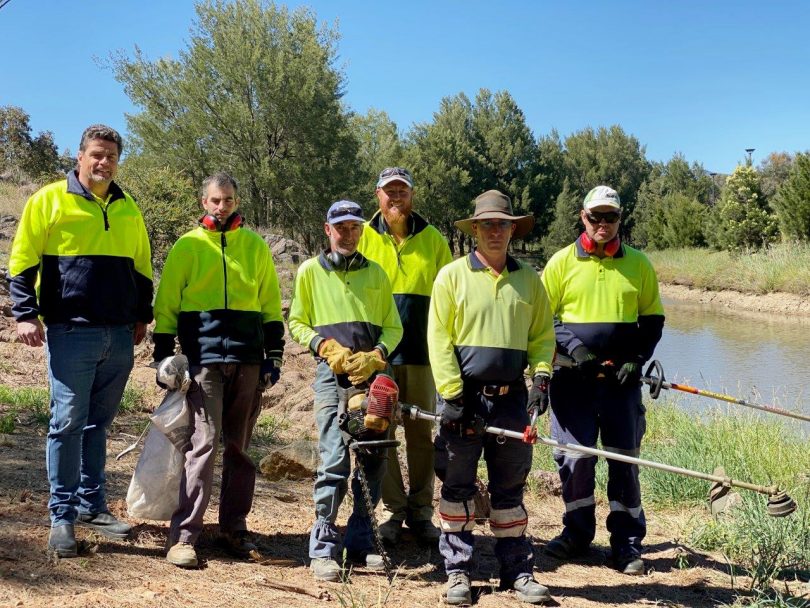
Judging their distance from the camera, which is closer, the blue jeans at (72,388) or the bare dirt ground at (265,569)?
the bare dirt ground at (265,569)

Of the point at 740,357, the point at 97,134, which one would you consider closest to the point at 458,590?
the point at 97,134

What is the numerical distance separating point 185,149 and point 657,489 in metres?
25.8

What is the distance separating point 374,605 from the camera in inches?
151

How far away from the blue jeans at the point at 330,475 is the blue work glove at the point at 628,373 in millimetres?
1514

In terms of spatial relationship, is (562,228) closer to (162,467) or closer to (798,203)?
(798,203)

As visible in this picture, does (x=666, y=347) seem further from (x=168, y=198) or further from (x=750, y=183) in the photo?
(x=750, y=183)

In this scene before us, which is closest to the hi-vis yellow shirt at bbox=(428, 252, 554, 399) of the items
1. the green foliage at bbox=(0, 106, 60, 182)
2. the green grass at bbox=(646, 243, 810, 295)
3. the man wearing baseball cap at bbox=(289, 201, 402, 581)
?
the man wearing baseball cap at bbox=(289, 201, 402, 581)

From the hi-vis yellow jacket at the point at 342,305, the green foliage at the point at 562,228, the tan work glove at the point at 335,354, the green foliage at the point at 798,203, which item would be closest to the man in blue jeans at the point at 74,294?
the hi-vis yellow jacket at the point at 342,305

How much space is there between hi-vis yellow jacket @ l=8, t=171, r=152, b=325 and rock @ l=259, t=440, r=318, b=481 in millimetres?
2432

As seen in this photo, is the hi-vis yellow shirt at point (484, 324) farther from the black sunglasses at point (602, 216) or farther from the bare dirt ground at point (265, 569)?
the bare dirt ground at point (265, 569)

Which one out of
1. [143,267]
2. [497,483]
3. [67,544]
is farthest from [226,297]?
[497,483]

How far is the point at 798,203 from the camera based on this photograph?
99.6 feet

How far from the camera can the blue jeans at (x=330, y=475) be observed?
4.32 meters

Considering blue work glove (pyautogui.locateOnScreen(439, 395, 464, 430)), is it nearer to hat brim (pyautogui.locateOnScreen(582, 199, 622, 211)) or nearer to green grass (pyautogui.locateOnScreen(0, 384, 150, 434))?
hat brim (pyautogui.locateOnScreen(582, 199, 622, 211))
